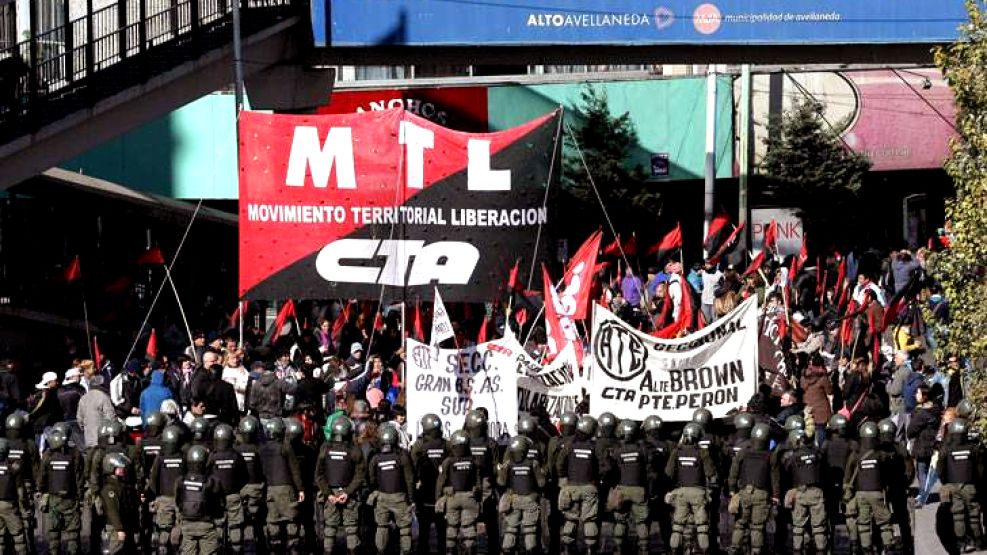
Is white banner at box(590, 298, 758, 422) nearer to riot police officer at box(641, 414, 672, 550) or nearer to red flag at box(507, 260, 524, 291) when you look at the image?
riot police officer at box(641, 414, 672, 550)

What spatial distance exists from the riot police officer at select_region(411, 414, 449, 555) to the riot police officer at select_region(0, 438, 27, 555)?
13.0 ft

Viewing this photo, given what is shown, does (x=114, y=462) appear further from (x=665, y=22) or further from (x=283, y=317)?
(x=665, y=22)

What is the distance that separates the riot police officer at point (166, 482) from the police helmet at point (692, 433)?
501cm

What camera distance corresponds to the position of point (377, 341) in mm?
29016

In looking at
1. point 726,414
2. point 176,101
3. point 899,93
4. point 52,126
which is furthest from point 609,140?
point 726,414

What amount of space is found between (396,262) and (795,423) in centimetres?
515

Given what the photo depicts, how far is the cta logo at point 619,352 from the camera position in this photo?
23.5m

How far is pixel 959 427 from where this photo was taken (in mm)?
21625

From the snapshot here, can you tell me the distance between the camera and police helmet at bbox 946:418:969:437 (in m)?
21.6

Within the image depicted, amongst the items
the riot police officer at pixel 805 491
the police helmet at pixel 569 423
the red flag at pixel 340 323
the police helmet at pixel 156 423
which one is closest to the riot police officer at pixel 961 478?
the riot police officer at pixel 805 491

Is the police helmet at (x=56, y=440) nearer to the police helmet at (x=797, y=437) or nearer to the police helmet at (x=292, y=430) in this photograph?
the police helmet at (x=292, y=430)

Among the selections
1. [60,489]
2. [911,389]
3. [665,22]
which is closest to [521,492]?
[60,489]

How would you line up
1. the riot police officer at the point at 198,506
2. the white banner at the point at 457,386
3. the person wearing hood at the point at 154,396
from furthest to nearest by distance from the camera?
the person wearing hood at the point at 154,396
the white banner at the point at 457,386
the riot police officer at the point at 198,506

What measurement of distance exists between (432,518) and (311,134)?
494cm
